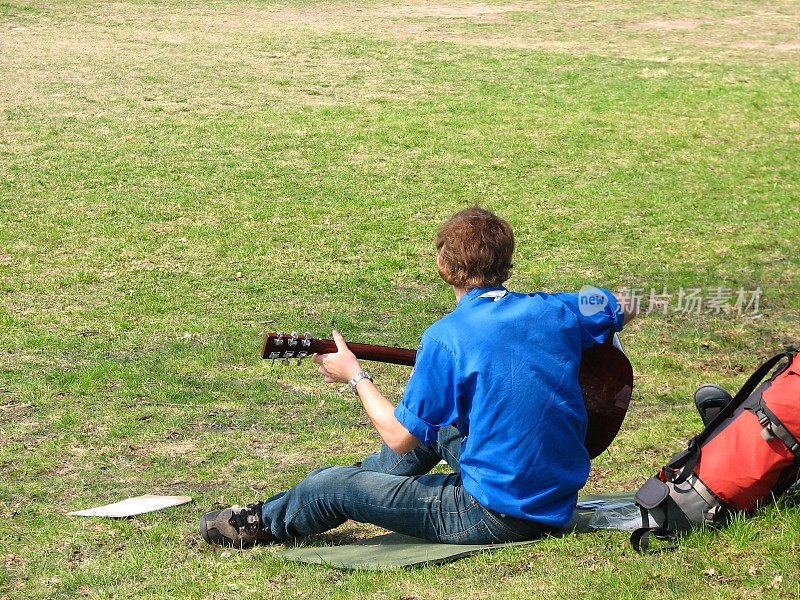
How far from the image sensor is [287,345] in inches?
151

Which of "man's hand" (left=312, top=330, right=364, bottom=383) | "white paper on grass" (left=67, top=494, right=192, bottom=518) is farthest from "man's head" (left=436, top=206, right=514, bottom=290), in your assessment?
"white paper on grass" (left=67, top=494, right=192, bottom=518)

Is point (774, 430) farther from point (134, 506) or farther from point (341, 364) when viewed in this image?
point (134, 506)

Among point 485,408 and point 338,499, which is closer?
point 485,408

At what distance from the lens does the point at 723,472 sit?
3.64 m

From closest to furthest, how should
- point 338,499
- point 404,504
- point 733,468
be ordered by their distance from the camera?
point 733,468 → point 404,504 → point 338,499

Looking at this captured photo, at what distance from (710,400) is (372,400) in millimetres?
1426

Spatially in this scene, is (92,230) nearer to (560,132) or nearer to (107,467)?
(107,467)

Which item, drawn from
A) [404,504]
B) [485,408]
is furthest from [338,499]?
[485,408]

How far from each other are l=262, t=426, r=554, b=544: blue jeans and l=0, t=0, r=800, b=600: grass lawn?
0.14 meters

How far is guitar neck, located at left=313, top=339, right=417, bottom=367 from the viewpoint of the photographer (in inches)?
156

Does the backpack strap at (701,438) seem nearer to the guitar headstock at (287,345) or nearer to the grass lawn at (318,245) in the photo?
the grass lawn at (318,245)

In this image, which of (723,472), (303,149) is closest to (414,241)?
(303,149)

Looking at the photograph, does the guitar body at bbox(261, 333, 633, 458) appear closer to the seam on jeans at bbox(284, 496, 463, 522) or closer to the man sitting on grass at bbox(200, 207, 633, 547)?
the man sitting on grass at bbox(200, 207, 633, 547)

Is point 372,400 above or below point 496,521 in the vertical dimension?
above
